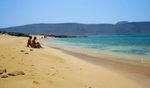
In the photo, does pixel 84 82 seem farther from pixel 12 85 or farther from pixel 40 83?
pixel 12 85

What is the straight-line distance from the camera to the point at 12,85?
540 centimetres

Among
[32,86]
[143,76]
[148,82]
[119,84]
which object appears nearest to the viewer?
[32,86]

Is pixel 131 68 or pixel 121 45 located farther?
pixel 121 45

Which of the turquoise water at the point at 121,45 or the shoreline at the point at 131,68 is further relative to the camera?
the turquoise water at the point at 121,45

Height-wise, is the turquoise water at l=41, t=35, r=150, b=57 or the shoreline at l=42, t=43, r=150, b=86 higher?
the shoreline at l=42, t=43, r=150, b=86

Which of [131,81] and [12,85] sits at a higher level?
[12,85]

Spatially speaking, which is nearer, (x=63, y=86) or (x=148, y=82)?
(x=63, y=86)

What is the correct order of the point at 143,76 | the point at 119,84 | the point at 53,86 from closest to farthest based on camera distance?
the point at 53,86
the point at 119,84
the point at 143,76

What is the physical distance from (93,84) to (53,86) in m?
1.41

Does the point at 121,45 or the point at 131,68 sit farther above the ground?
the point at 131,68

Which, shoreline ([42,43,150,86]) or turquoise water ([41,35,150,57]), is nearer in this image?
shoreline ([42,43,150,86])

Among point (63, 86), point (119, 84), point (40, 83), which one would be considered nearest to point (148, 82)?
point (119, 84)

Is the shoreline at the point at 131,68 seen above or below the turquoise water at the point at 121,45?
above

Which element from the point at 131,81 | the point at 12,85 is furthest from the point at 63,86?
the point at 131,81
